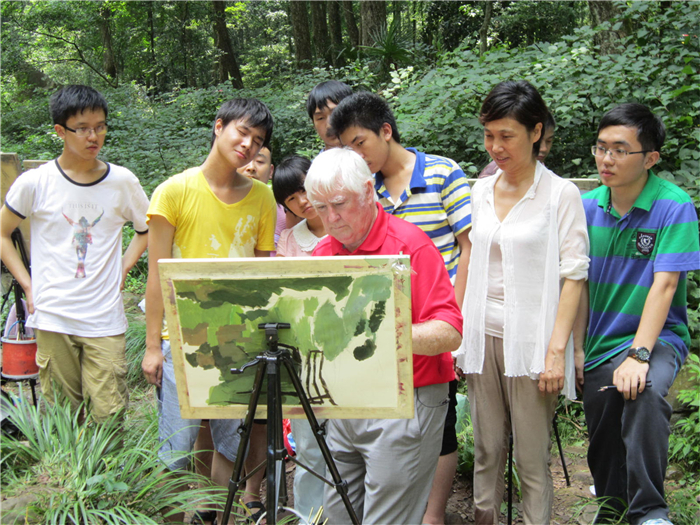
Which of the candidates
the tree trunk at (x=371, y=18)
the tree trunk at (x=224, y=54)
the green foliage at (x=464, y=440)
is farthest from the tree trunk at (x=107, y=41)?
the green foliage at (x=464, y=440)

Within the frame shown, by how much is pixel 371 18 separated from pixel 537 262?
326 inches

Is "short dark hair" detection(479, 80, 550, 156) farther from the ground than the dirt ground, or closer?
farther from the ground

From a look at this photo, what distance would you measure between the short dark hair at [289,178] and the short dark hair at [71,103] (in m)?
0.97

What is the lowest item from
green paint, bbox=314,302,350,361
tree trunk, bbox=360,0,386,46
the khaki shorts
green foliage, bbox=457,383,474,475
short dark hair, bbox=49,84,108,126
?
green foliage, bbox=457,383,474,475

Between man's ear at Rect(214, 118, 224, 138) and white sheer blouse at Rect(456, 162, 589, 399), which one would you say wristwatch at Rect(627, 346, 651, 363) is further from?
man's ear at Rect(214, 118, 224, 138)

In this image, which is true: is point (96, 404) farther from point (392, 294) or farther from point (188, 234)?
point (392, 294)

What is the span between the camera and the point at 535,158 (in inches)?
96.6

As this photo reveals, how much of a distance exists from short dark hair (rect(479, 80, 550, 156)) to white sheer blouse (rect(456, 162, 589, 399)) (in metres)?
0.24

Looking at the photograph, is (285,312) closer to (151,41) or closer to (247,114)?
(247,114)

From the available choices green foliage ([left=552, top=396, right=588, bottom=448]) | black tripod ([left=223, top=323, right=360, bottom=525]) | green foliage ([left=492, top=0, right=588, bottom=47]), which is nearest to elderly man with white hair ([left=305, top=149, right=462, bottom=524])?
black tripod ([left=223, top=323, right=360, bottom=525])

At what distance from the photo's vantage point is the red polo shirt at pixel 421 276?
1.85 metres

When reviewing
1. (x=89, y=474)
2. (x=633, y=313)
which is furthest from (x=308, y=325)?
(x=633, y=313)

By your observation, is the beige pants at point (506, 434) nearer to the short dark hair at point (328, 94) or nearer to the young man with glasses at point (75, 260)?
the short dark hair at point (328, 94)

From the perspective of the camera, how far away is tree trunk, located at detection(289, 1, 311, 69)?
12.3 m
